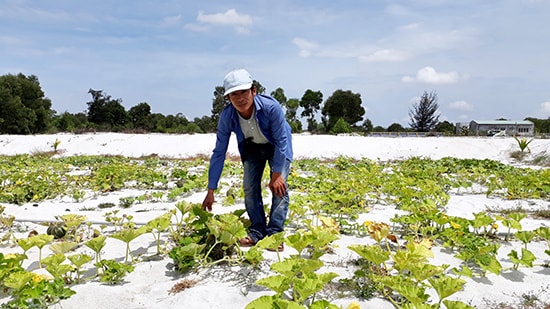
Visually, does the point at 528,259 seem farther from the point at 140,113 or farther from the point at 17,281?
the point at 140,113

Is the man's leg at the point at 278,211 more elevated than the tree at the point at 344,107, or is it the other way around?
the tree at the point at 344,107

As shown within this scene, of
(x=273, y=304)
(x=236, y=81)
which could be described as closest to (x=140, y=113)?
(x=236, y=81)

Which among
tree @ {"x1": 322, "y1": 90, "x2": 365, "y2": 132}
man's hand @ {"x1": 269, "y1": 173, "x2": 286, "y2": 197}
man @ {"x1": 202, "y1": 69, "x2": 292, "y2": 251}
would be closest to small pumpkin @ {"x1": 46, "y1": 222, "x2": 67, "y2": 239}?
man @ {"x1": 202, "y1": 69, "x2": 292, "y2": 251}

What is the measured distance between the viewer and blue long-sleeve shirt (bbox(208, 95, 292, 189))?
3035 mm

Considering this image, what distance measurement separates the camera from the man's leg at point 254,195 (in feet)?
10.9

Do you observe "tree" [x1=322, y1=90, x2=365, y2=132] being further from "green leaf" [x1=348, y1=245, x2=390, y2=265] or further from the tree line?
"green leaf" [x1=348, y1=245, x2=390, y2=265]

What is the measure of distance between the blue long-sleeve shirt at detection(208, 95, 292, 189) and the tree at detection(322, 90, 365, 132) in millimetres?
41139

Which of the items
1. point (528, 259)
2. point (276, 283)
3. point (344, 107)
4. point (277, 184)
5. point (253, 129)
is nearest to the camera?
point (276, 283)

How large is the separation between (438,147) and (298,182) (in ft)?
41.3

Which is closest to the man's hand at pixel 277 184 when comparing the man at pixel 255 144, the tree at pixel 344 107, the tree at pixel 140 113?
the man at pixel 255 144

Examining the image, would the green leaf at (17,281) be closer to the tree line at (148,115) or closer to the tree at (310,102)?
the tree line at (148,115)

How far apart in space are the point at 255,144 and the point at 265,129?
0.79ft

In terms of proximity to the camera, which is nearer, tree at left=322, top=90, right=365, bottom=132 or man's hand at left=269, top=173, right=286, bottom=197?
man's hand at left=269, top=173, right=286, bottom=197

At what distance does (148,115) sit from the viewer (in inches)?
2060
